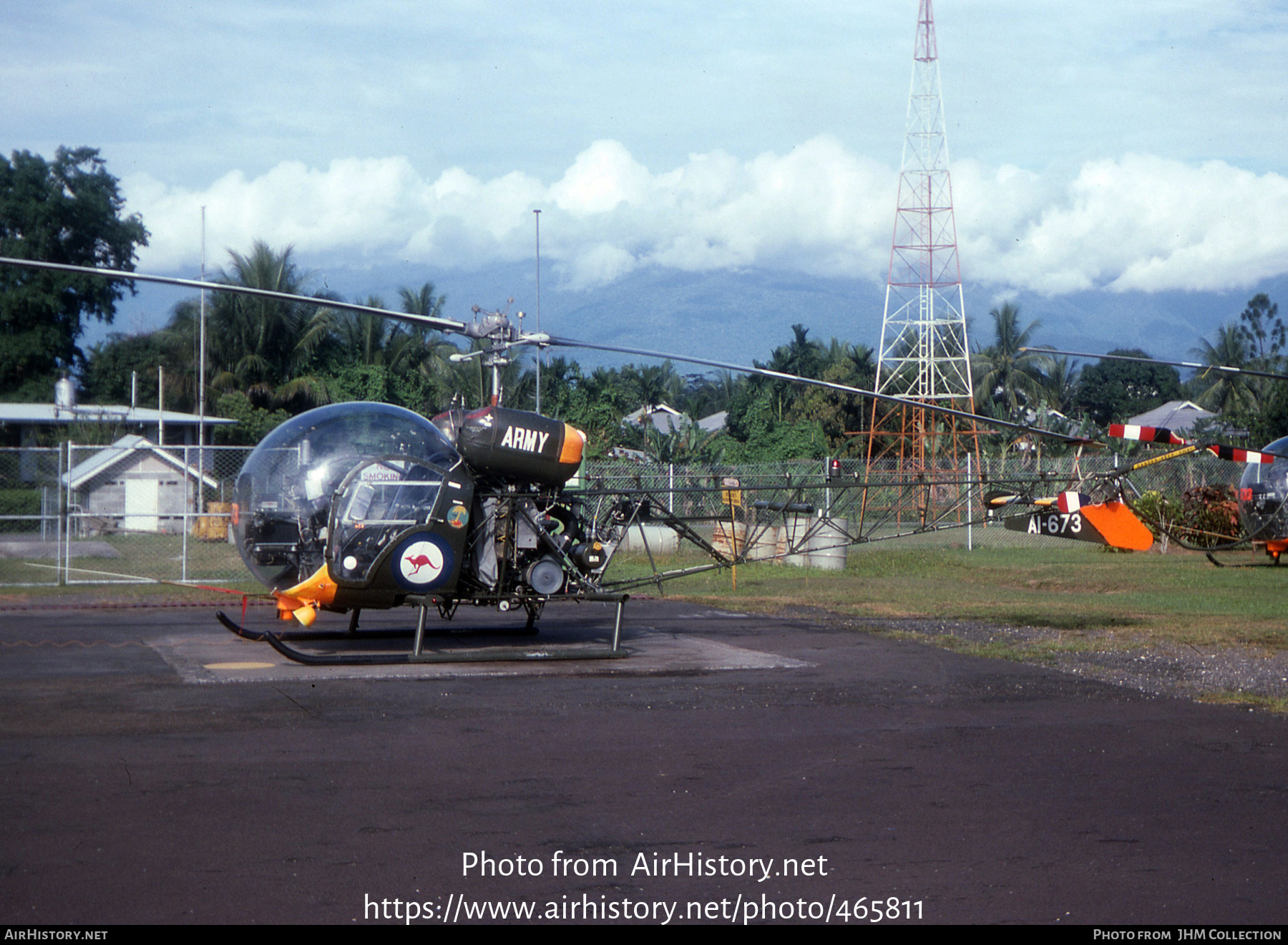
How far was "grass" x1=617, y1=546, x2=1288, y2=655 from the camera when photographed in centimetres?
1446

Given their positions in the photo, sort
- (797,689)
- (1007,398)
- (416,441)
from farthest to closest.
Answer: (1007,398)
(416,441)
(797,689)

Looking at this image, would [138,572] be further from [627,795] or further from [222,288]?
[627,795]

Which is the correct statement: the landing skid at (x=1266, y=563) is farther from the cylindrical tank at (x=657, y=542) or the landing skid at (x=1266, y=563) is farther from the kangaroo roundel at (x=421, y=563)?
the kangaroo roundel at (x=421, y=563)

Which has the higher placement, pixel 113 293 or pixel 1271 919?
pixel 113 293

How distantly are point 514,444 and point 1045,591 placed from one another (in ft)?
37.7

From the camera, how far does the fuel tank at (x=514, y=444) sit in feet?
37.0

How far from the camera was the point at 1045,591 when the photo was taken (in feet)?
63.5

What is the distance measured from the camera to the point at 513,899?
491cm

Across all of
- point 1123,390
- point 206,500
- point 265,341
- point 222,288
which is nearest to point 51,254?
point 265,341

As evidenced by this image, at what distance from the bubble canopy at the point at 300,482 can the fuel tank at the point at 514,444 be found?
462 mm

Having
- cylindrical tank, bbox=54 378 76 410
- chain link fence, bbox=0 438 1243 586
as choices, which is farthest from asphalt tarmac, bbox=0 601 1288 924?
cylindrical tank, bbox=54 378 76 410

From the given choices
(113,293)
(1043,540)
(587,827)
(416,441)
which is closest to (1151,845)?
(587,827)
